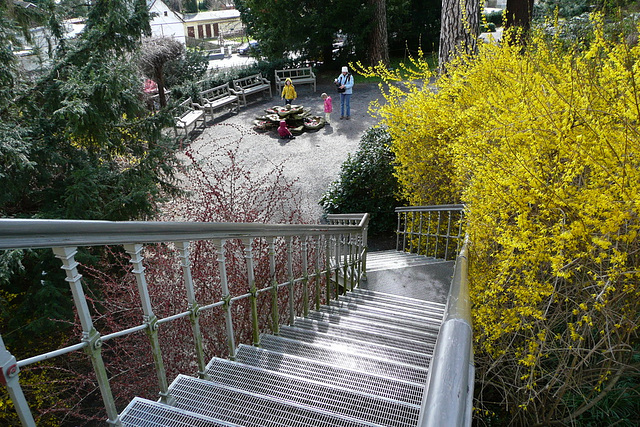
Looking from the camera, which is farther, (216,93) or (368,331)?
(216,93)

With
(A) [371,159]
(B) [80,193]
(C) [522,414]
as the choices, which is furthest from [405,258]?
(B) [80,193]

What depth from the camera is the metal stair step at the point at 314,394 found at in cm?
211

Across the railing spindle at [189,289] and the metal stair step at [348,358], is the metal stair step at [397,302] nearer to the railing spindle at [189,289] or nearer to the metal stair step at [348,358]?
the metal stair step at [348,358]

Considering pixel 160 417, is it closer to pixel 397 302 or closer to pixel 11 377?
pixel 11 377

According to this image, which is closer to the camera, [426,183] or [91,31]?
[91,31]

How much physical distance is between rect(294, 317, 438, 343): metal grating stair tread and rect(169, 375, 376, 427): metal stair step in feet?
5.16

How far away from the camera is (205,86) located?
1738 cm

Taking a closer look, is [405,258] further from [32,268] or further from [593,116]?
[32,268]

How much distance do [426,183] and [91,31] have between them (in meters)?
5.40

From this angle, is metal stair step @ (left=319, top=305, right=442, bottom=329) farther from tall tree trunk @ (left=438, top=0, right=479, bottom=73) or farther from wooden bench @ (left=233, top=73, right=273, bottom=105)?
wooden bench @ (left=233, top=73, right=273, bottom=105)

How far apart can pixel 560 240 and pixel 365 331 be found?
167cm

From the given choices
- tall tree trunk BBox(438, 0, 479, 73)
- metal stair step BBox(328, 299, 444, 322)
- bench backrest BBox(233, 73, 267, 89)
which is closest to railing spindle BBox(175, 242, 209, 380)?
metal stair step BBox(328, 299, 444, 322)

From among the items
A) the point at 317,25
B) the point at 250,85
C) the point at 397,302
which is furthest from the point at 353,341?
the point at 317,25

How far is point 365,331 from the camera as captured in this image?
3676 mm
